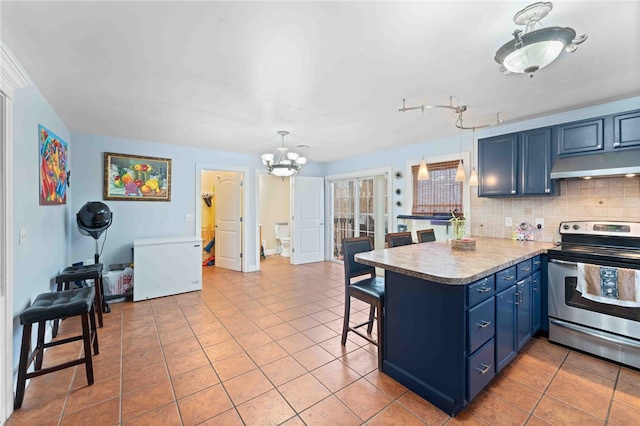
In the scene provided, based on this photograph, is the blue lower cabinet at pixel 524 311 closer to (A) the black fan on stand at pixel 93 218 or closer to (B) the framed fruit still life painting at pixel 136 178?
(A) the black fan on stand at pixel 93 218

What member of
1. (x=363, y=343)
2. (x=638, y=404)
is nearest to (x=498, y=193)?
(x=638, y=404)

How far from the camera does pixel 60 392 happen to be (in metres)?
1.95

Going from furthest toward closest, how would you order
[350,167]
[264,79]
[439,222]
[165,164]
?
[350,167] → [165,164] → [439,222] → [264,79]

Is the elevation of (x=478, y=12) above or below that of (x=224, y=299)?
above

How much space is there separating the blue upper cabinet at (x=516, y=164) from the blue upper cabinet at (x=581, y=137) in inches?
4.5

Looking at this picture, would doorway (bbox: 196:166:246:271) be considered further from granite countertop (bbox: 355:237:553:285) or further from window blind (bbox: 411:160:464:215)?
granite countertop (bbox: 355:237:553:285)

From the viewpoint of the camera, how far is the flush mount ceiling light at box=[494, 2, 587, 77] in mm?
1243

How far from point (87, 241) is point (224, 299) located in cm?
215

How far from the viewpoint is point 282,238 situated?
717 cm

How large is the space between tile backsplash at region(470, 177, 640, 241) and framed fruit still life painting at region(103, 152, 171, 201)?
474 cm

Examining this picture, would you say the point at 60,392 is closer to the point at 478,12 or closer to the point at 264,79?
the point at 264,79

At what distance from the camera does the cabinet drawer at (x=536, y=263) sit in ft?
8.43

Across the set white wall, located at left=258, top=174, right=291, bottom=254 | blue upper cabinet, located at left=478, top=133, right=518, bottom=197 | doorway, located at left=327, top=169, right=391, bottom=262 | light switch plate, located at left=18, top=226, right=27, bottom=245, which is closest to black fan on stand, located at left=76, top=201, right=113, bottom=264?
light switch plate, located at left=18, top=226, right=27, bottom=245

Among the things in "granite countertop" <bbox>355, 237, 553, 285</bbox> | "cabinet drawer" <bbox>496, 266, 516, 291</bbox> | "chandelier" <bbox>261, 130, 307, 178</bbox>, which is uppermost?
"chandelier" <bbox>261, 130, 307, 178</bbox>
